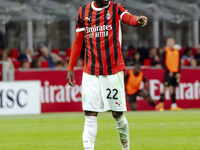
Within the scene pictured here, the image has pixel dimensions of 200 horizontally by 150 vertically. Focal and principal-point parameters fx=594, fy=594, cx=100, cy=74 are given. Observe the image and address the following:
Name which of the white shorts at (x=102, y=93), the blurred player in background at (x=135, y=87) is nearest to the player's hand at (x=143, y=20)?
the white shorts at (x=102, y=93)

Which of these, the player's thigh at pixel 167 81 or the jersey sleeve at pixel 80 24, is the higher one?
the jersey sleeve at pixel 80 24

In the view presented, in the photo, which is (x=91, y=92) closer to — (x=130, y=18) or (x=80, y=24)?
(x=80, y=24)

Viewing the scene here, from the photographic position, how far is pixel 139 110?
730 inches

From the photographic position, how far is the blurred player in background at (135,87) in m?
18.1

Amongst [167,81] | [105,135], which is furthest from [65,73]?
[105,135]

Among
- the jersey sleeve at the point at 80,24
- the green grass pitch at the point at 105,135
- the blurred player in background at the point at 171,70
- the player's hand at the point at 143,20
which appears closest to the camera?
the player's hand at the point at 143,20

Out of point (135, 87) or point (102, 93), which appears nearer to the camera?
point (102, 93)

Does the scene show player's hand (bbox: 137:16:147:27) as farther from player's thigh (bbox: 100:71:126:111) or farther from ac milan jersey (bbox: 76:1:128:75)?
player's thigh (bbox: 100:71:126:111)

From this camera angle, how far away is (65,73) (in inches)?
719

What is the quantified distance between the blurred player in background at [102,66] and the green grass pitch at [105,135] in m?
1.64

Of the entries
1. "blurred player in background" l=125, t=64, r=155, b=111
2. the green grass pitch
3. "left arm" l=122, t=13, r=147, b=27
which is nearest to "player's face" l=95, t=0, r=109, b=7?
"left arm" l=122, t=13, r=147, b=27

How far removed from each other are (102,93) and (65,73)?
37.5 ft

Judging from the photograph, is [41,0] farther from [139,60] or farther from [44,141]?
[44,141]

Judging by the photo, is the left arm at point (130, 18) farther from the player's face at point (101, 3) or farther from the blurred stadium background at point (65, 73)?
the blurred stadium background at point (65, 73)
